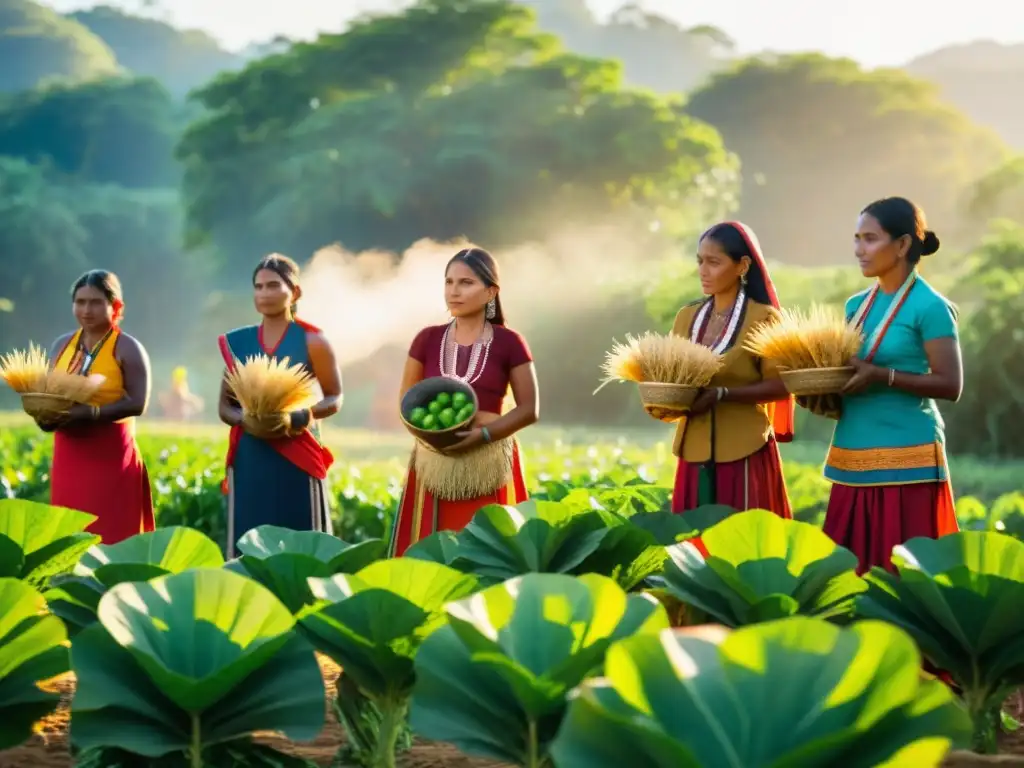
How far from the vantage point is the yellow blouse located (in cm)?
510

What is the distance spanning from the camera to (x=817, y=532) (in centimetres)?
246

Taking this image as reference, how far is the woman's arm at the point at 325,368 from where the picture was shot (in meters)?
4.90

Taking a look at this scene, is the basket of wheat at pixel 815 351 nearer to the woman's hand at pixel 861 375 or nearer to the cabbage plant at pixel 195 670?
the woman's hand at pixel 861 375

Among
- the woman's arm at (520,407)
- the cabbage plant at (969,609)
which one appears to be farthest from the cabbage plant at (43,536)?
the woman's arm at (520,407)

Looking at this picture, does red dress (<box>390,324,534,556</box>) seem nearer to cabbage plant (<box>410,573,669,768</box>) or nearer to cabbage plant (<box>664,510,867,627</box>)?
cabbage plant (<box>664,510,867,627</box>)

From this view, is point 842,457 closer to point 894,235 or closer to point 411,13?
point 894,235

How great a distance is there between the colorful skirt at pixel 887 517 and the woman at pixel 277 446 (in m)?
1.94

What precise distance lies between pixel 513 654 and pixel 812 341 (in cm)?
203

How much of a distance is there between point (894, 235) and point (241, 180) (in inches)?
1135

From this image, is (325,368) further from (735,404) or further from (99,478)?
(735,404)

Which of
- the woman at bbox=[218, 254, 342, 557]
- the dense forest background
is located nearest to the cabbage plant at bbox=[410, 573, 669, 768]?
the woman at bbox=[218, 254, 342, 557]

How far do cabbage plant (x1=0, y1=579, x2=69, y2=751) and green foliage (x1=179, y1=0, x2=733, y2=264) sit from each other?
27.2 meters

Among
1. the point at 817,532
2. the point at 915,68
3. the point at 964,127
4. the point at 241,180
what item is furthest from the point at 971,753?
the point at 915,68

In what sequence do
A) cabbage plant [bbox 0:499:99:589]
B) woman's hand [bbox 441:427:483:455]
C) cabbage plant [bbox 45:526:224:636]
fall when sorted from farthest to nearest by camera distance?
woman's hand [bbox 441:427:483:455] → cabbage plant [bbox 0:499:99:589] → cabbage plant [bbox 45:526:224:636]
